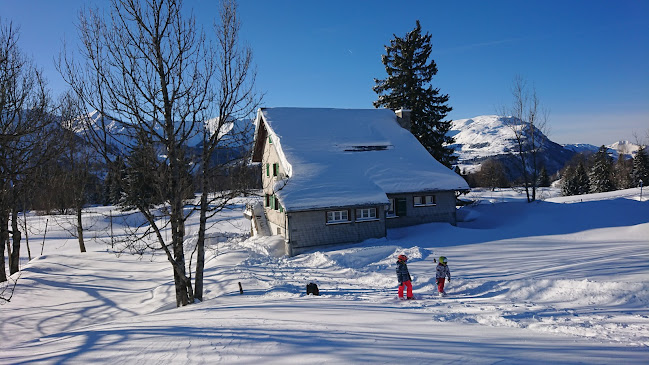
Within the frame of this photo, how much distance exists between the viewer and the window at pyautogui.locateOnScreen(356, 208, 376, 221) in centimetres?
2070

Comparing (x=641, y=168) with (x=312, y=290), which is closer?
(x=312, y=290)

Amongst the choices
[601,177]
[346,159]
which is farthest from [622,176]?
[346,159]

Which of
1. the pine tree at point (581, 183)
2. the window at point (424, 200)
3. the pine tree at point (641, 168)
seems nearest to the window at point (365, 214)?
the window at point (424, 200)

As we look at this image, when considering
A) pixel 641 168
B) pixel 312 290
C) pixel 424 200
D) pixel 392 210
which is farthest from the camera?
pixel 641 168

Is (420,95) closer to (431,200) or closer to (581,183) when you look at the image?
(431,200)

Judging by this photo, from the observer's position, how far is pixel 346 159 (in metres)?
23.3

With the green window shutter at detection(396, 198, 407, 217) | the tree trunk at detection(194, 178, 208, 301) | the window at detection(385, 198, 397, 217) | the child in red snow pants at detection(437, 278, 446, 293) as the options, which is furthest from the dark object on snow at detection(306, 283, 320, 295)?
the green window shutter at detection(396, 198, 407, 217)

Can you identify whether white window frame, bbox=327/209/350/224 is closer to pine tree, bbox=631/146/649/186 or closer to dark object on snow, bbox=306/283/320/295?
dark object on snow, bbox=306/283/320/295

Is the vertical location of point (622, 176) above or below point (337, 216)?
above

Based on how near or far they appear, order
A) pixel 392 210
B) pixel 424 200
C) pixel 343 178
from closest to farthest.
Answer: pixel 343 178 → pixel 392 210 → pixel 424 200

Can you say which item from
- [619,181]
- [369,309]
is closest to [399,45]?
[369,309]

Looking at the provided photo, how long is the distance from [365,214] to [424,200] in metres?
4.73

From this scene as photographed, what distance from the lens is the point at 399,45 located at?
106 feet

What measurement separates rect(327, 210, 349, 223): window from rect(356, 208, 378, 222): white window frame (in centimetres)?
70
